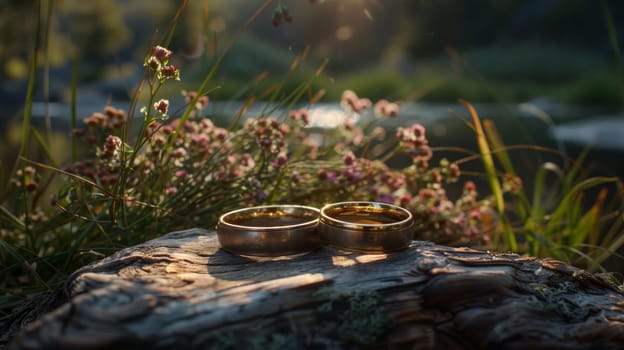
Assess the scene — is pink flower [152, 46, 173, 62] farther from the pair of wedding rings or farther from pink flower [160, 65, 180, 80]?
the pair of wedding rings

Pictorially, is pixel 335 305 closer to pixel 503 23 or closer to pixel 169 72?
pixel 169 72

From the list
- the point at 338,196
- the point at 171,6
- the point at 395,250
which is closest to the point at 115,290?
the point at 395,250

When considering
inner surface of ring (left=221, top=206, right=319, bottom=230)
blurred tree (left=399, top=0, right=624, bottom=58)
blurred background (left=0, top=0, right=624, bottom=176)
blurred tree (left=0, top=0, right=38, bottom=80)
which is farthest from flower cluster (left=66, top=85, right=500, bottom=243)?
blurred tree (left=0, top=0, right=38, bottom=80)

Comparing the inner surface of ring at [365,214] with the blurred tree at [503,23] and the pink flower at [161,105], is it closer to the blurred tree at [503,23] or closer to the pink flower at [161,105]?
the pink flower at [161,105]

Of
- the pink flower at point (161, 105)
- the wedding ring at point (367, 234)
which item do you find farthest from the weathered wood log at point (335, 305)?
the pink flower at point (161, 105)

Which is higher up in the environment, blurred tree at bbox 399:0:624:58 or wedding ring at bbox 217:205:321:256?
blurred tree at bbox 399:0:624:58

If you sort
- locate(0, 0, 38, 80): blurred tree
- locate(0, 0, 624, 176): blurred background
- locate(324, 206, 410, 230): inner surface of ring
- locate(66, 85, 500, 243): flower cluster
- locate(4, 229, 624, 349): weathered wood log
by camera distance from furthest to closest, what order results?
locate(0, 0, 38, 80): blurred tree, locate(0, 0, 624, 176): blurred background, locate(66, 85, 500, 243): flower cluster, locate(324, 206, 410, 230): inner surface of ring, locate(4, 229, 624, 349): weathered wood log

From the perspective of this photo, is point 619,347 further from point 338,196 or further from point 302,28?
point 302,28
